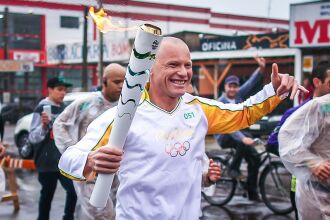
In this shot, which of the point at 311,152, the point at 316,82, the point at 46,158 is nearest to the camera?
the point at 311,152

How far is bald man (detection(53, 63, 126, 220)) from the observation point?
16.0 feet

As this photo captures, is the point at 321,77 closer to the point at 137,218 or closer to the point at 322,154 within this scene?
the point at 322,154

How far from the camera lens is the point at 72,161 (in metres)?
2.61

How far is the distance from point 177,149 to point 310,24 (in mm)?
11336

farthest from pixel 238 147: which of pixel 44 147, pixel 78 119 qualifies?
pixel 78 119

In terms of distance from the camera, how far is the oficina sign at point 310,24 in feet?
42.8

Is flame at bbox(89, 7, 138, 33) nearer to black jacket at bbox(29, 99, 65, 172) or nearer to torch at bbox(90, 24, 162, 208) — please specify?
torch at bbox(90, 24, 162, 208)

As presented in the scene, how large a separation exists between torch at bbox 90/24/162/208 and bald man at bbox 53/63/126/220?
252 centimetres

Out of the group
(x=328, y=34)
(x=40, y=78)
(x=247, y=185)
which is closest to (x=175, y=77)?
(x=247, y=185)

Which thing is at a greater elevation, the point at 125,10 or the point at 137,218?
the point at 125,10

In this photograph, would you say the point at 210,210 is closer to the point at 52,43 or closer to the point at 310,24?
the point at 310,24

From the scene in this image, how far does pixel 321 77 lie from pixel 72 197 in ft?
11.0

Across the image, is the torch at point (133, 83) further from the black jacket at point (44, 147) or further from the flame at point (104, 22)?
the black jacket at point (44, 147)

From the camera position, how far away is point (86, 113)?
5129 mm
